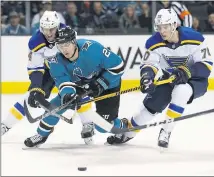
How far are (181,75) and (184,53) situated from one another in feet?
0.77

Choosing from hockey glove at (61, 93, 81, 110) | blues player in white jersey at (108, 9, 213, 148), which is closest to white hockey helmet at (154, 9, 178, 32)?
blues player in white jersey at (108, 9, 213, 148)

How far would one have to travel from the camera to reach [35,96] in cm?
378

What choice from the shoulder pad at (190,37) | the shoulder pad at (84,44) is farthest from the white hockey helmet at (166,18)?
the shoulder pad at (84,44)

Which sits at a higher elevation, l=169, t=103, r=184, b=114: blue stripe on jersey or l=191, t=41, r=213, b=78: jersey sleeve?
l=191, t=41, r=213, b=78: jersey sleeve

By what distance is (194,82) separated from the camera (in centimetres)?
380

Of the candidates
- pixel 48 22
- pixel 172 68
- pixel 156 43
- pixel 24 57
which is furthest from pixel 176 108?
pixel 24 57

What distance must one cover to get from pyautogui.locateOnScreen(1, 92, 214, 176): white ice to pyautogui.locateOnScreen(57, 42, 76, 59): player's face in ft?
1.99

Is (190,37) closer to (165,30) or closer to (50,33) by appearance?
(165,30)

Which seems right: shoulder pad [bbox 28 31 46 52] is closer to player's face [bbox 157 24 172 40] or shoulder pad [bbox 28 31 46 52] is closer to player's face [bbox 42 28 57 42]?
player's face [bbox 42 28 57 42]

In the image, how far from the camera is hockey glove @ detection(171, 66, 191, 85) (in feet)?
12.1

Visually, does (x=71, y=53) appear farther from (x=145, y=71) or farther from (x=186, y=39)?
(x=186, y=39)

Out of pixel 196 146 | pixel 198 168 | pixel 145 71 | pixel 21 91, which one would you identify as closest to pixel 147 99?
pixel 145 71

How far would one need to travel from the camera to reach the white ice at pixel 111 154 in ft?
10.7

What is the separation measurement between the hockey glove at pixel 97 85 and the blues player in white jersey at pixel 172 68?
8.8 inches
